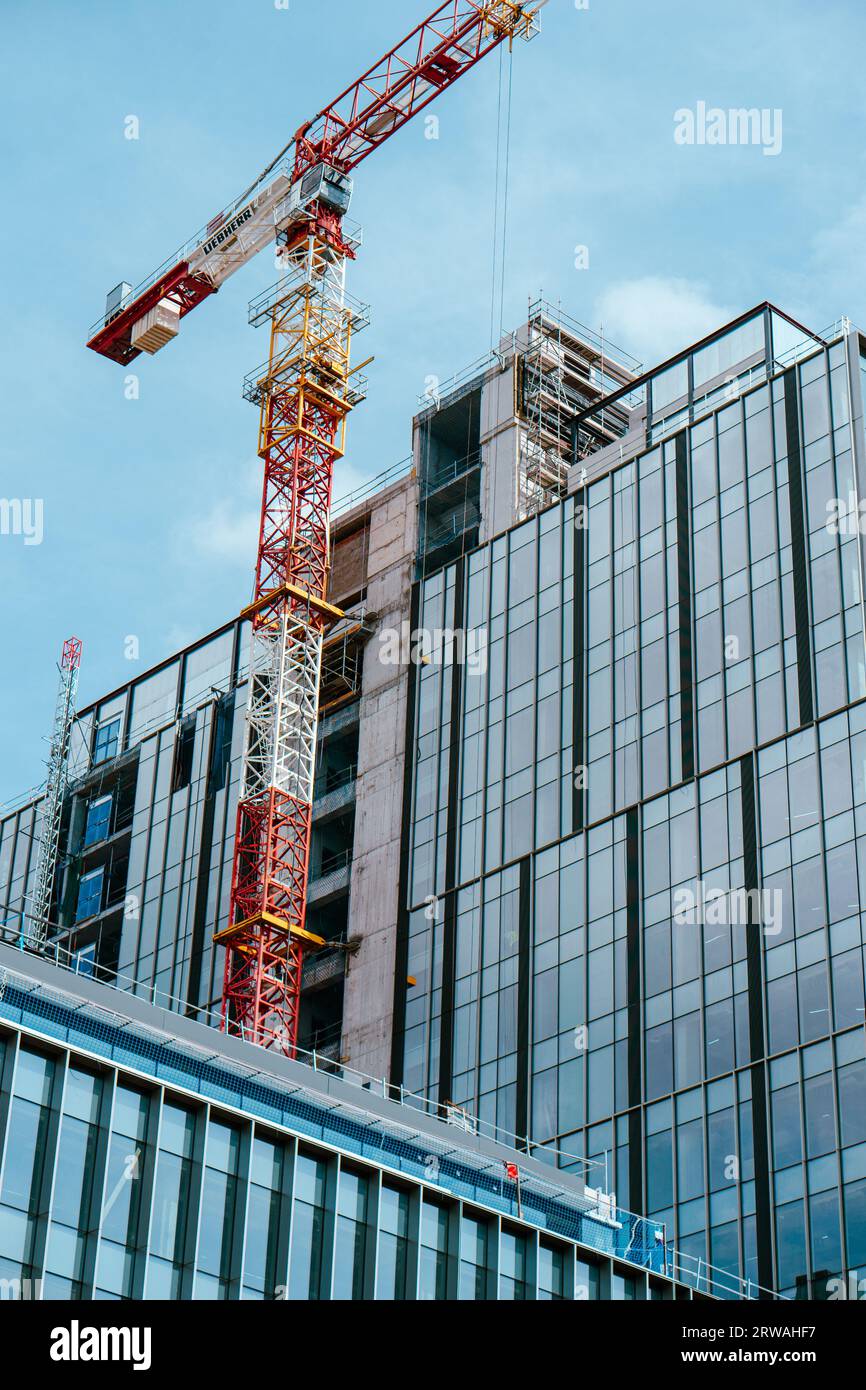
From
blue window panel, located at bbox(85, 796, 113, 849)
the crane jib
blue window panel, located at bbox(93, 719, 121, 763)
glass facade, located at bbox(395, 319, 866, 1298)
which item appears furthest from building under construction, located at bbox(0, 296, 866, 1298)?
the crane jib

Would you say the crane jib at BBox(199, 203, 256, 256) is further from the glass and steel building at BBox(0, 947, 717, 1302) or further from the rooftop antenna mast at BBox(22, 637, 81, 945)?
the glass and steel building at BBox(0, 947, 717, 1302)

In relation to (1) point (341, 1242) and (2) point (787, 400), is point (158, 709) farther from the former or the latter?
(1) point (341, 1242)

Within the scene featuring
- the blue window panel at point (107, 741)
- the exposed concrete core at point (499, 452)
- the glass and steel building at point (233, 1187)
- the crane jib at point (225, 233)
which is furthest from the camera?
the blue window panel at point (107, 741)

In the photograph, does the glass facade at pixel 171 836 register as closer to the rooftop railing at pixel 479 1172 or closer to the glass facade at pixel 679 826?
the glass facade at pixel 679 826

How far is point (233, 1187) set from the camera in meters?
52.5

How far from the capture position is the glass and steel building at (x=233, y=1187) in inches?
1907

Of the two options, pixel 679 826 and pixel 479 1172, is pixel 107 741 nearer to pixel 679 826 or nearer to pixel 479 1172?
pixel 679 826

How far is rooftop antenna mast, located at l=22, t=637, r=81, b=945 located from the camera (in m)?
122

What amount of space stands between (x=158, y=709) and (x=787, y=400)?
50.3 m

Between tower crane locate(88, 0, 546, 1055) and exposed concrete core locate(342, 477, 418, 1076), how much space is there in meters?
3.17

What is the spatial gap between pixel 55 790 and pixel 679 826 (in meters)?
53.5

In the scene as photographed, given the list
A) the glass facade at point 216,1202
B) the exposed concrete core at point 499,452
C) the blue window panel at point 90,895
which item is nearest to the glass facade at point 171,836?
the blue window panel at point 90,895

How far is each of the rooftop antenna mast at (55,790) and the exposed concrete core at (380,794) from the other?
77.8ft

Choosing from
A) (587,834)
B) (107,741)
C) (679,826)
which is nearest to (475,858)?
(587,834)
